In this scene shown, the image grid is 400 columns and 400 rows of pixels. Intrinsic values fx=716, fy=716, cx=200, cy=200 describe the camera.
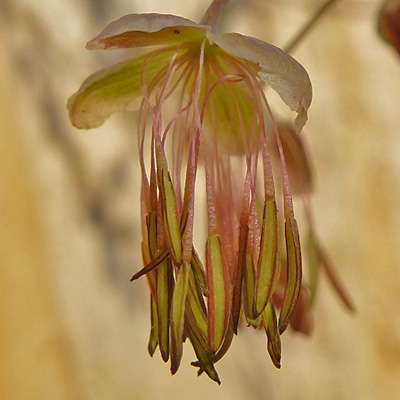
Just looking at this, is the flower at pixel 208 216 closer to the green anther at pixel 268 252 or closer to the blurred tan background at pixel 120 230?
the green anther at pixel 268 252

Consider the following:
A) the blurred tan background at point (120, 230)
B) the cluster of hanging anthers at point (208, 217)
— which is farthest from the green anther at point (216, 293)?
the blurred tan background at point (120, 230)

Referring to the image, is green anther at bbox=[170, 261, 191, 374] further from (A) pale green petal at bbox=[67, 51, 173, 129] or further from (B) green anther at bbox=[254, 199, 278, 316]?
(A) pale green petal at bbox=[67, 51, 173, 129]

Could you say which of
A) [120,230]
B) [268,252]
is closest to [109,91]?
[268,252]

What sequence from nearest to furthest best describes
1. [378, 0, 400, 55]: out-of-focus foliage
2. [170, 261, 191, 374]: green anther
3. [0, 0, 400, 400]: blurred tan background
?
[170, 261, 191, 374]: green anther, [378, 0, 400, 55]: out-of-focus foliage, [0, 0, 400, 400]: blurred tan background

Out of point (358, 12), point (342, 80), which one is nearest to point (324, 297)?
point (342, 80)

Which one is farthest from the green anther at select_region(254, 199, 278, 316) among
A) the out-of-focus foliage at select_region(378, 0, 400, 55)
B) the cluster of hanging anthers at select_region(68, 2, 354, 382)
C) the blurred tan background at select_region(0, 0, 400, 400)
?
the blurred tan background at select_region(0, 0, 400, 400)

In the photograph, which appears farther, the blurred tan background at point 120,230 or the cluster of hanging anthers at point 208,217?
the blurred tan background at point 120,230

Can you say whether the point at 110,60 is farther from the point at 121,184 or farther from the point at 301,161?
the point at 301,161

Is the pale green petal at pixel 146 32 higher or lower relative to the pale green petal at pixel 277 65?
higher

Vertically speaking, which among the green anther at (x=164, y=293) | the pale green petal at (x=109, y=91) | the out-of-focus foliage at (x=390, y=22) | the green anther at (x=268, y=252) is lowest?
the green anther at (x=164, y=293)
